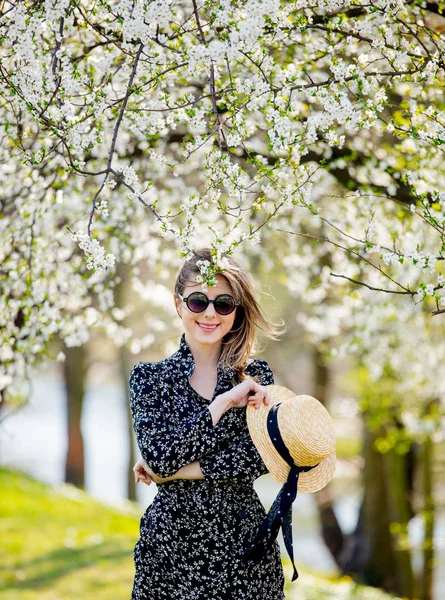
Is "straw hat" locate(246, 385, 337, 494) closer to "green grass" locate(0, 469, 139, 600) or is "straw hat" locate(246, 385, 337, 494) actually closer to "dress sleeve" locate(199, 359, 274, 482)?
"dress sleeve" locate(199, 359, 274, 482)

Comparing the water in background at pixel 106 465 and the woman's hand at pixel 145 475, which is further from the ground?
the woman's hand at pixel 145 475

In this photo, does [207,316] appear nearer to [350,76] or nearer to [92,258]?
[92,258]

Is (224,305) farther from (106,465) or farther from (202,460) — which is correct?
(106,465)

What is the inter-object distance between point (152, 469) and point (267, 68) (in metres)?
1.64

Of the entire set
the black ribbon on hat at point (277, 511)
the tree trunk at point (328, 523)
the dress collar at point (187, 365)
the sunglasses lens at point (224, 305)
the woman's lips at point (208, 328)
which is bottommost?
the tree trunk at point (328, 523)

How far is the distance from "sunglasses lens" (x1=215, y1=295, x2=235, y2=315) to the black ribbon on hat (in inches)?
17.5

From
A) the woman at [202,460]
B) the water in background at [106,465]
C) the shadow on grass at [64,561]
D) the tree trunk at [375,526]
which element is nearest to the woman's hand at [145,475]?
the woman at [202,460]

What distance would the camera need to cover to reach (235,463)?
288cm

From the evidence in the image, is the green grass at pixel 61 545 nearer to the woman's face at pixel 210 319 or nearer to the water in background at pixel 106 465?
the water in background at pixel 106 465

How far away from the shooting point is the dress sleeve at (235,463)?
2.86 metres

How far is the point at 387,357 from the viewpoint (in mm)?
9242

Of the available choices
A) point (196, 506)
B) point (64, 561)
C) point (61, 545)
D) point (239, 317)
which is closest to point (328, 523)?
point (61, 545)

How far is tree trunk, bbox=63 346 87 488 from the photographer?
49.5 feet

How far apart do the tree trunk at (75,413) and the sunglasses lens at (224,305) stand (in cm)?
1221
